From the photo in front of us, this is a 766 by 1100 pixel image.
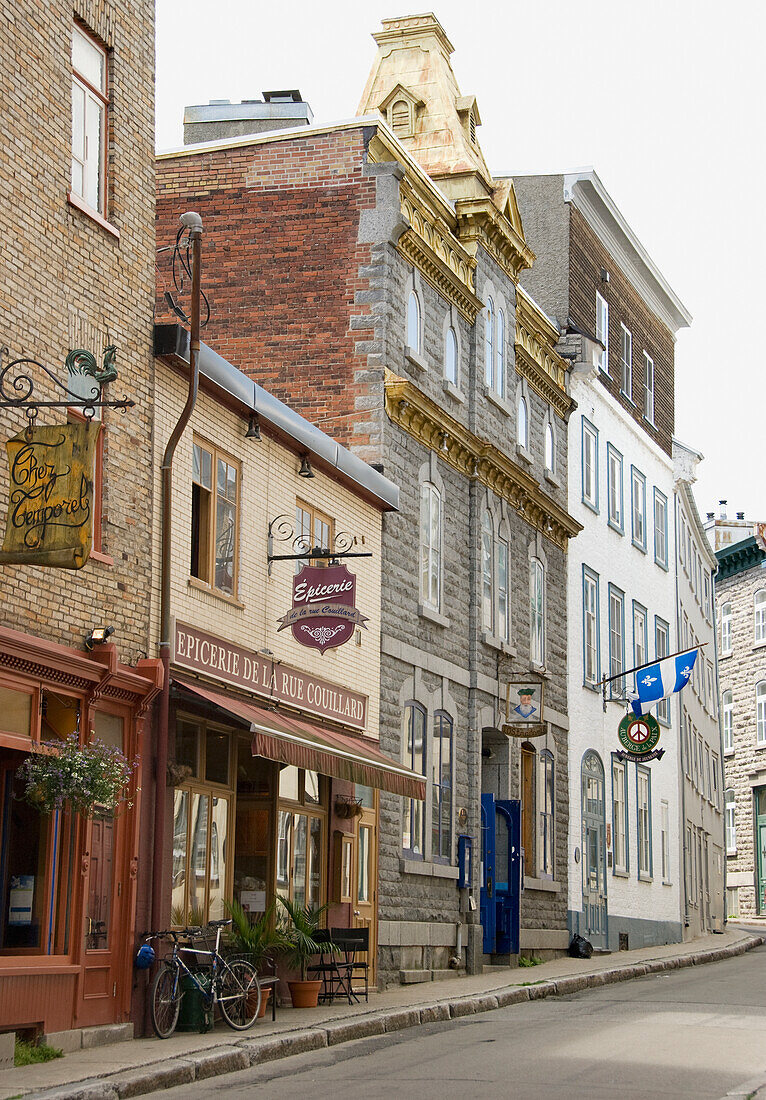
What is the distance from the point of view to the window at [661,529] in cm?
3866

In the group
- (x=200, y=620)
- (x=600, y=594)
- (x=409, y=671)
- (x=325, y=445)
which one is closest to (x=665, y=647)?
(x=600, y=594)

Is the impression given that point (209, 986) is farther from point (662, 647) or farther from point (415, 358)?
point (662, 647)

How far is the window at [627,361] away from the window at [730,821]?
83.2 ft

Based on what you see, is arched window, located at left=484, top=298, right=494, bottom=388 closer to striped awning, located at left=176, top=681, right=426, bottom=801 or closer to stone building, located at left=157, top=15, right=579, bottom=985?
stone building, located at left=157, top=15, right=579, bottom=985

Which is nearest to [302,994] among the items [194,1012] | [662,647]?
[194,1012]

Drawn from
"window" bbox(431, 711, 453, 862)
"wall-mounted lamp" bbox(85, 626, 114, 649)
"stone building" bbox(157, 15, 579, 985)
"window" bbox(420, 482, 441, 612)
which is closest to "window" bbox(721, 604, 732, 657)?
"stone building" bbox(157, 15, 579, 985)

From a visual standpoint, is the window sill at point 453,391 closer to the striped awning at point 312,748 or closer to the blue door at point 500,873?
the blue door at point 500,873

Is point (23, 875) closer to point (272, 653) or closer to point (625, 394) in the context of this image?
point (272, 653)

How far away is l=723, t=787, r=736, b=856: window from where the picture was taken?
2266 inches

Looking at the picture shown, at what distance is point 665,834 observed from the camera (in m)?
37.3

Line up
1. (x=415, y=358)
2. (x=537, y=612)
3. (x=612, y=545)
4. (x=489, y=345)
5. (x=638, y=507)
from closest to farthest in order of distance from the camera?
(x=415, y=358) → (x=489, y=345) → (x=537, y=612) → (x=612, y=545) → (x=638, y=507)

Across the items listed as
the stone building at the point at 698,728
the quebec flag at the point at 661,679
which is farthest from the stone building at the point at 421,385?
the stone building at the point at 698,728

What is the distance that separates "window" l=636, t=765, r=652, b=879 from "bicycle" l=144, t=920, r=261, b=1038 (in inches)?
811

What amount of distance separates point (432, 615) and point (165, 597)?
835 centimetres
